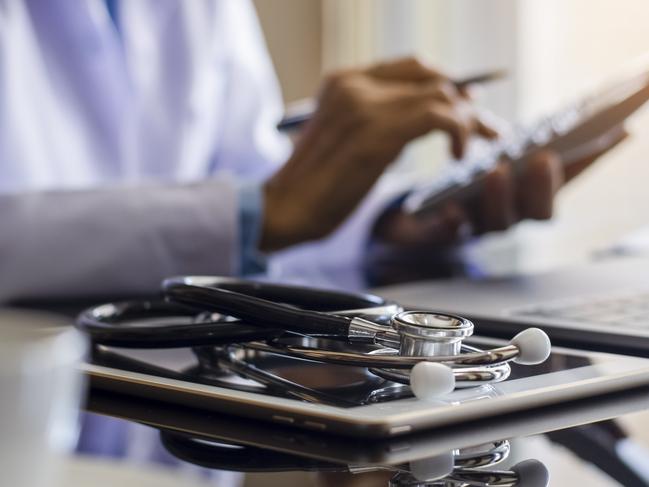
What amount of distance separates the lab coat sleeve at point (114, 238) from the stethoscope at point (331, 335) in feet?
0.91

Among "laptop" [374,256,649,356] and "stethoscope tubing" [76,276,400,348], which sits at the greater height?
"laptop" [374,256,649,356]

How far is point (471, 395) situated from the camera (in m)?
0.26

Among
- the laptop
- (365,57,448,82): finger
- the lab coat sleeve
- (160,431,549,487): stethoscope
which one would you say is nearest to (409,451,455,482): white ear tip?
(160,431,549,487): stethoscope

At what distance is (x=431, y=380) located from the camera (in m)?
0.24

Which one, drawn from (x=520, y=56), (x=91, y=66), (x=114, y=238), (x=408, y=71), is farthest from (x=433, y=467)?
(x=520, y=56)

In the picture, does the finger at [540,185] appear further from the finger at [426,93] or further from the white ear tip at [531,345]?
the white ear tip at [531,345]

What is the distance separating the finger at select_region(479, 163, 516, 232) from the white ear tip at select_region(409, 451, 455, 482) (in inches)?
18.6

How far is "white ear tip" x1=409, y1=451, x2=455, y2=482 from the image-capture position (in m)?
0.22

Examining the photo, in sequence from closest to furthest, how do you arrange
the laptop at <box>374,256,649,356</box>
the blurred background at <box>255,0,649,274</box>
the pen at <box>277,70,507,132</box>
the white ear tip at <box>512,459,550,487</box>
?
1. the white ear tip at <box>512,459,550,487</box>
2. the laptop at <box>374,256,649,356</box>
3. the pen at <box>277,70,507,132</box>
4. the blurred background at <box>255,0,649,274</box>

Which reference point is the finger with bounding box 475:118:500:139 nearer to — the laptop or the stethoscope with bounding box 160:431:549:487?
the laptop

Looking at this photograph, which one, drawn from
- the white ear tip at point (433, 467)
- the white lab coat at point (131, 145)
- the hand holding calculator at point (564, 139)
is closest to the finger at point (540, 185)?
the hand holding calculator at point (564, 139)

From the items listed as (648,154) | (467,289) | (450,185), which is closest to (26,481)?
(467,289)

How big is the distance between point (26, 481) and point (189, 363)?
0.16 m

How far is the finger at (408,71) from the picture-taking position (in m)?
0.72
